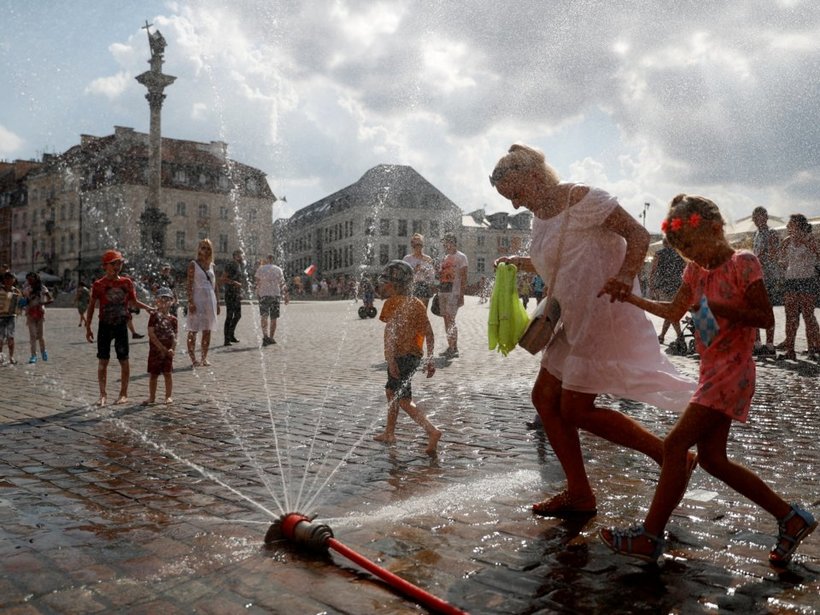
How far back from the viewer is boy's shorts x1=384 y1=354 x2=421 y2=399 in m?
5.52

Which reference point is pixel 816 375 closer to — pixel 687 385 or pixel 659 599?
pixel 687 385

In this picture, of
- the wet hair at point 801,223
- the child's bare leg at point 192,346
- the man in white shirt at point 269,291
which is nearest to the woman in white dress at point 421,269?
the child's bare leg at point 192,346

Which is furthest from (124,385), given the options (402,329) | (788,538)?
(788,538)

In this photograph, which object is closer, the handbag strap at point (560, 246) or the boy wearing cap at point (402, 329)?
the handbag strap at point (560, 246)

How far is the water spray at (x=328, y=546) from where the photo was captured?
2.62 meters

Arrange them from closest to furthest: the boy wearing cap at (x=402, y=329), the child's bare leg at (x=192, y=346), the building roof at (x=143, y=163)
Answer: the boy wearing cap at (x=402, y=329) → the child's bare leg at (x=192, y=346) → the building roof at (x=143, y=163)

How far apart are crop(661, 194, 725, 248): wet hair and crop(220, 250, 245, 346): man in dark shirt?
12.4 m

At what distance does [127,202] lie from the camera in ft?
234

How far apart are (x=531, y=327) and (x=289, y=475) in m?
1.83

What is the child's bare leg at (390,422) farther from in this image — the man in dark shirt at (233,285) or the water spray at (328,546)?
the man in dark shirt at (233,285)

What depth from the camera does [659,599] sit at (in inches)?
108

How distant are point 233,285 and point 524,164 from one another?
1227 cm

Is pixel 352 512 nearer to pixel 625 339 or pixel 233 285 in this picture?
pixel 625 339

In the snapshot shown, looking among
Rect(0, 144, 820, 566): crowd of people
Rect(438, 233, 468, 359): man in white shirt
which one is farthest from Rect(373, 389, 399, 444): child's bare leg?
Rect(438, 233, 468, 359): man in white shirt
